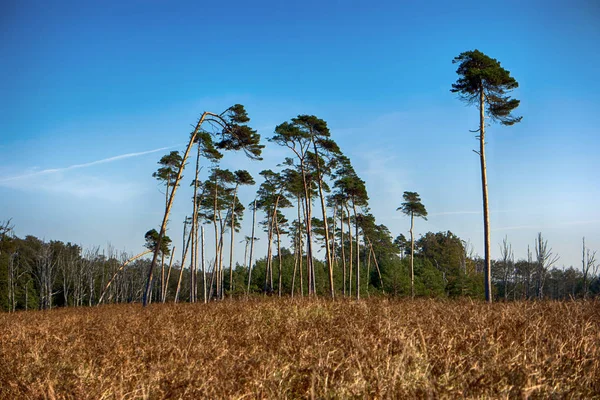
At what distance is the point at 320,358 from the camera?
3330mm

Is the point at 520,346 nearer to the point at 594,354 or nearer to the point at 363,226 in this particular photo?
the point at 594,354

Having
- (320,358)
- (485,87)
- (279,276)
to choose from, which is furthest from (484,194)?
(279,276)

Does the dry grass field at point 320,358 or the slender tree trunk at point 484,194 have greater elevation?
the slender tree trunk at point 484,194

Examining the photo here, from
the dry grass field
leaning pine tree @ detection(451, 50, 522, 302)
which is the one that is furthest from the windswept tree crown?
the dry grass field

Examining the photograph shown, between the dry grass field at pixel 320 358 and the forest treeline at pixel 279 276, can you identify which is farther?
the forest treeline at pixel 279 276

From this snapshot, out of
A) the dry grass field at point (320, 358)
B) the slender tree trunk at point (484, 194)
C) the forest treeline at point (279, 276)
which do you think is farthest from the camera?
the forest treeline at point (279, 276)

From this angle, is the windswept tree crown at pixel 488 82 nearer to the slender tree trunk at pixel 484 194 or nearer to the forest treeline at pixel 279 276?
the slender tree trunk at pixel 484 194

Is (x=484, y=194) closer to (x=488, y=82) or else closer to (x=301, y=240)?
(x=488, y=82)

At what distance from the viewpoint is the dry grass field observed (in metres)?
2.99

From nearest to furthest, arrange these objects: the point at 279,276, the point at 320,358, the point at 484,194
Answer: the point at 320,358 → the point at 484,194 → the point at 279,276

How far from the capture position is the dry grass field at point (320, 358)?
2.99 meters

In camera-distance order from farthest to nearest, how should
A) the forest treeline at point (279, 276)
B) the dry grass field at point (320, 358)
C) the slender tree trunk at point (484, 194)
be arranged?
the forest treeline at point (279, 276) → the slender tree trunk at point (484, 194) → the dry grass field at point (320, 358)

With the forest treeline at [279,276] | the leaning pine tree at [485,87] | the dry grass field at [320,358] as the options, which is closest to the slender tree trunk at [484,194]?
the leaning pine tree at [485,87]

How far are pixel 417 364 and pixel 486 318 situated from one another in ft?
9.39
